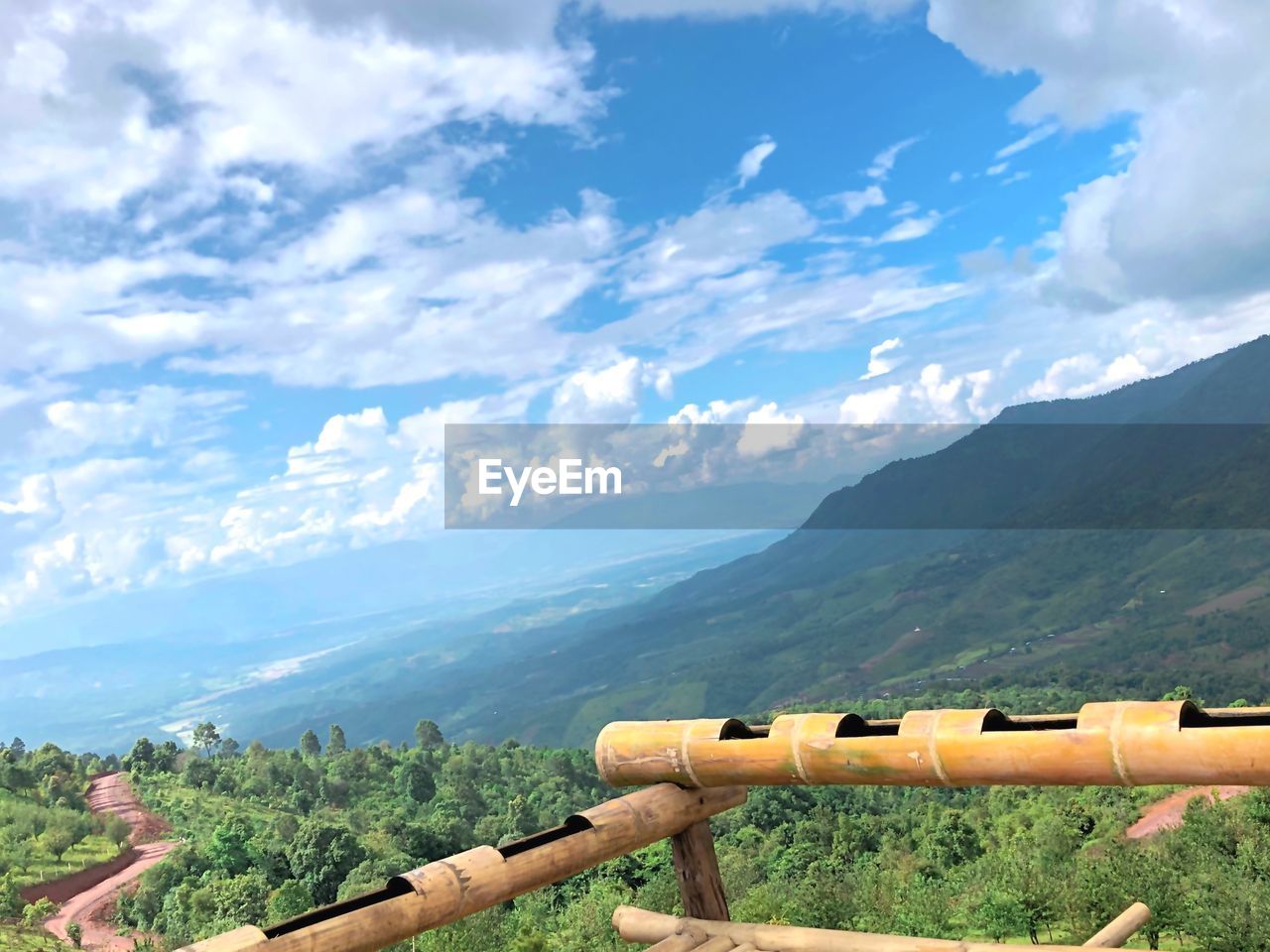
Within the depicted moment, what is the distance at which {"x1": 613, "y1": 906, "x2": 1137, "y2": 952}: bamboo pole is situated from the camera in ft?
9.66

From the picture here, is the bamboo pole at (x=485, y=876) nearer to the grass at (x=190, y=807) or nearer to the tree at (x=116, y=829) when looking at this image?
the grass at (x=190, y=807)

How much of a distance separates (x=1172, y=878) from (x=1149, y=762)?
83.3 feet

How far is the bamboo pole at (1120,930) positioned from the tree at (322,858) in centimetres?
4050

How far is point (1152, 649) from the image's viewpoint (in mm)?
90938

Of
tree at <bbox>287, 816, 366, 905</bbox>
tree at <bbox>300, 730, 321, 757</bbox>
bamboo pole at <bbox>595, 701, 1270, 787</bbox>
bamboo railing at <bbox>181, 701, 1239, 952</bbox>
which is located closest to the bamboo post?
bamboo railing at <bbox>181, 701, 1239, 952</bbox>

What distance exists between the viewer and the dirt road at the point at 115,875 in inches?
1507

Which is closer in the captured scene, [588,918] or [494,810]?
[588,918]

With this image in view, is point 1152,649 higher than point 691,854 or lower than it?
lower

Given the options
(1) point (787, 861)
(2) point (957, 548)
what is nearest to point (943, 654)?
(2) point (957, 548)

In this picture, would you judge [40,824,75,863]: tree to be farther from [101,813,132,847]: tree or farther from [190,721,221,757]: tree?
[190,721,221,757]: tree

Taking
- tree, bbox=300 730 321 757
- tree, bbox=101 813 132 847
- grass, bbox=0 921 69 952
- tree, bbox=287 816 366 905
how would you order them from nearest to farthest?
grass, bbox=0 921 69 952
tree, bbox=287 816 366 905
tree, bbox=101 813 132 847
tree, bbox=300 730 321 757

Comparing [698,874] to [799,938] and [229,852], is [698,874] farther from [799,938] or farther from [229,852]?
[229,852]

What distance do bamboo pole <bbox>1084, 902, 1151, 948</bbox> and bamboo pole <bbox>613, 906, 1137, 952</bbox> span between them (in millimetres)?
459

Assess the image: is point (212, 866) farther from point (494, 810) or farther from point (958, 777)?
point (958, 777)
